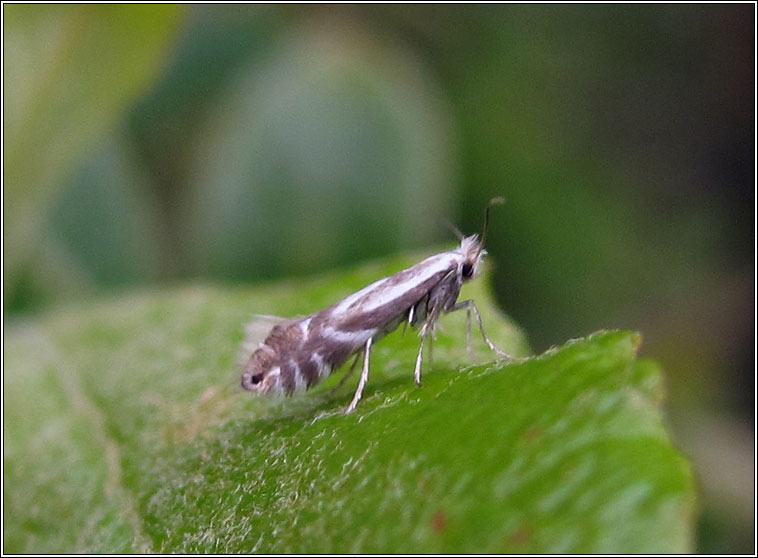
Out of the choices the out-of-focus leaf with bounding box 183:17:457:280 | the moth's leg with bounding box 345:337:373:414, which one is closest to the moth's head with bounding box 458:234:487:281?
the moth's leg with bounding box 345:337:373:414

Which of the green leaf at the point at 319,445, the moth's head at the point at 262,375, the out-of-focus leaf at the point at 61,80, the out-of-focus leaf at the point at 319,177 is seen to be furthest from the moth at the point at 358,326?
the out-of-focus leaf at the point at 319,177

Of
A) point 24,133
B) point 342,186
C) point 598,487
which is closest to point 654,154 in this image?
point 342,186

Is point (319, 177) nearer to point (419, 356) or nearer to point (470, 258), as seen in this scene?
point (470, 258)

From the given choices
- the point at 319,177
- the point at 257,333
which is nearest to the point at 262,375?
the point at 257,333

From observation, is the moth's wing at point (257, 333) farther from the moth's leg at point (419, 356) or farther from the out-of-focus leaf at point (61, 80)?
the out-of-focus leaf at point (61, 80)

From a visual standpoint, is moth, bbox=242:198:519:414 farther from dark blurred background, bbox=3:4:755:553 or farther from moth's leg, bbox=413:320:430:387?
dark blurred background, bbox=3:4:755:553

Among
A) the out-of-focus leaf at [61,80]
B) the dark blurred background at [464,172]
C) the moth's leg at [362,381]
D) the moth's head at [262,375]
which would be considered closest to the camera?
the moth's leg at [362,381]

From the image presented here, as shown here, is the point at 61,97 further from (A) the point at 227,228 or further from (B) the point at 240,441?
(B) the point at 240,441
